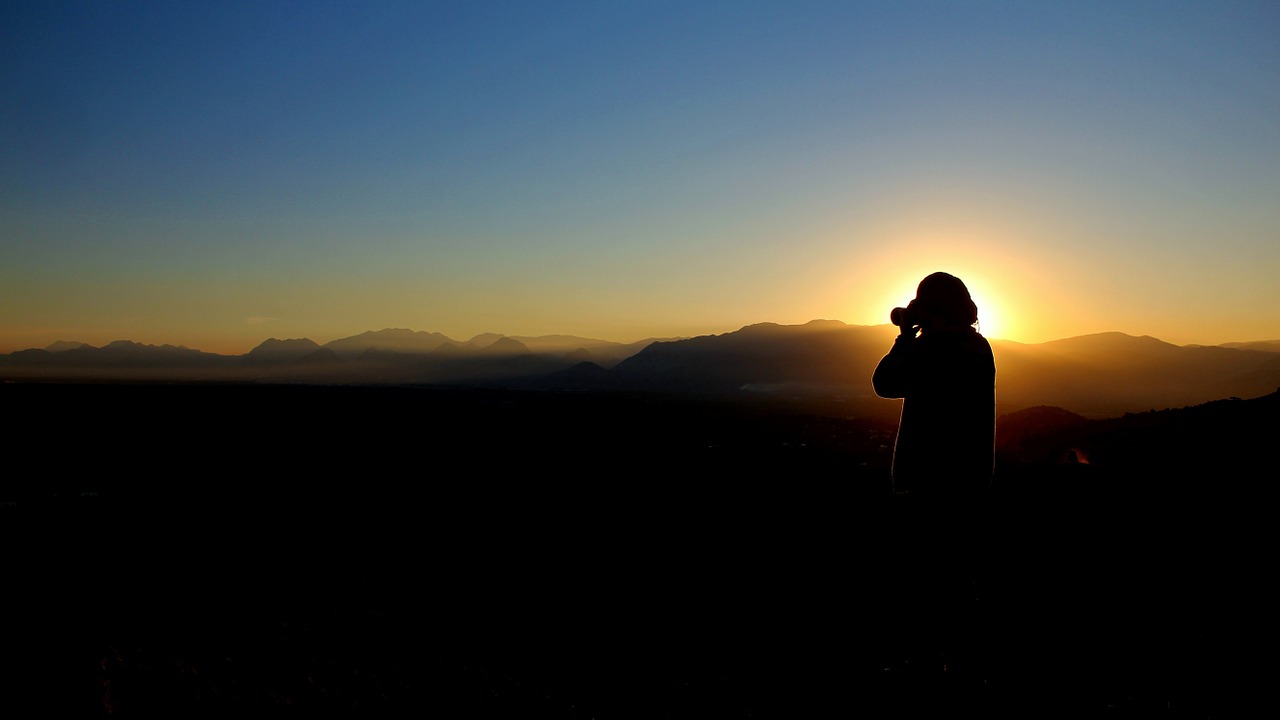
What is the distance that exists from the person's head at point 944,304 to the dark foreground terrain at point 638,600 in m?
0.93

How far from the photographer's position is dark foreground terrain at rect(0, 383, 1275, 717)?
461 centimetres

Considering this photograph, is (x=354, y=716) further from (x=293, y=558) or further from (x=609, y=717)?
(x=293, y=558)

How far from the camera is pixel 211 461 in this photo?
113 feet

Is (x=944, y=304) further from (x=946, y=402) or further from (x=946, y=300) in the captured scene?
(x=946, y=402)

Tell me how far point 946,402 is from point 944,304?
508 mm

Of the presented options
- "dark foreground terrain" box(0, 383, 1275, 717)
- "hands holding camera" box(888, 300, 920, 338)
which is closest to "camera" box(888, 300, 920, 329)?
"hands holding camera" box(888, 300, 920, 338)

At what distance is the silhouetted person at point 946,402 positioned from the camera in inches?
152

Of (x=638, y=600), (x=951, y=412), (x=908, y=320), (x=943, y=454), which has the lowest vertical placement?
(x=638, y=600)

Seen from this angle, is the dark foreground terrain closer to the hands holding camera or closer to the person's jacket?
the person's jacket

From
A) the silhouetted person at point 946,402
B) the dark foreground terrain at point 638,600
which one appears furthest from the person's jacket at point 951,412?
the dark foreground terrain at point 638,600

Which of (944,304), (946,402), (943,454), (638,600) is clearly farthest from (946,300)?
(638,600)

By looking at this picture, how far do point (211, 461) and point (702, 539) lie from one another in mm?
27171

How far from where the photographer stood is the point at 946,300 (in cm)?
398

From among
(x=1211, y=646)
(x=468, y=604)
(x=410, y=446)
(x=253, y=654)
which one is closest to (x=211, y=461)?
(x=410, y=446)
